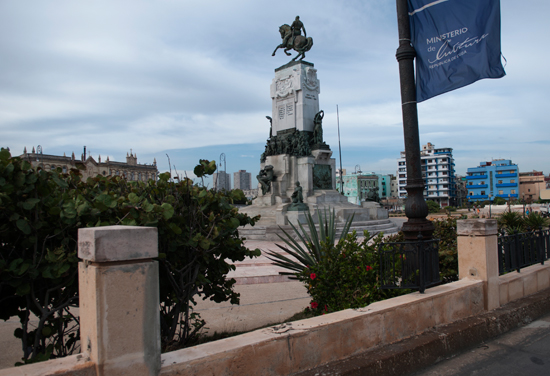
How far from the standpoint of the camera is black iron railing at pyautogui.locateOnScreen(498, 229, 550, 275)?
552 cm

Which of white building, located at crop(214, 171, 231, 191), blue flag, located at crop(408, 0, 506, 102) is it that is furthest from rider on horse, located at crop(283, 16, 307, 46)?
blue flag, located at crop(408, 0, 506, 102)

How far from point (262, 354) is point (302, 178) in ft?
59.2

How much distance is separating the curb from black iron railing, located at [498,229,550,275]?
0.53 metres

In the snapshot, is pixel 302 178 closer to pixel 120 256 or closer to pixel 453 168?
pixel 120 256

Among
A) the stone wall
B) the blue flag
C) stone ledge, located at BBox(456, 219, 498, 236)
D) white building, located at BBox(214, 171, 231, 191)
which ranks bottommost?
the stone wall

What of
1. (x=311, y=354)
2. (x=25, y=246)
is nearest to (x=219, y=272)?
(x=311, y=354)

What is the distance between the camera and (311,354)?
324 centimetres

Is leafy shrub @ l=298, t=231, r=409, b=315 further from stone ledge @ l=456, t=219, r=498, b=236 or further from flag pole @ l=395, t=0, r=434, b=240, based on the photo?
stone ledge @ l=456, t=219, r=498, b=236

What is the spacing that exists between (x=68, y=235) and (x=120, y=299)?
1.22 m

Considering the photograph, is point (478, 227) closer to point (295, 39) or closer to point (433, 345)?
point (433, 345)

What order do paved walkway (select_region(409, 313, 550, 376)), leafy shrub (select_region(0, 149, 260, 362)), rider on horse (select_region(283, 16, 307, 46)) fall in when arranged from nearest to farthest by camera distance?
leafy shrub (select_region(0, 149, 260, 362)) → paved walkway (select_region(409, 313, 550, 376)) → rider on horse (select_region(283, 16, 307, 46))

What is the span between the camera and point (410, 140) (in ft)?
17.5

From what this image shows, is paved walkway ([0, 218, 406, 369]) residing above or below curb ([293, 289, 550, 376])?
below

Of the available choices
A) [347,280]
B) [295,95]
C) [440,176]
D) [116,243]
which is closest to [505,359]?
[347,280]
